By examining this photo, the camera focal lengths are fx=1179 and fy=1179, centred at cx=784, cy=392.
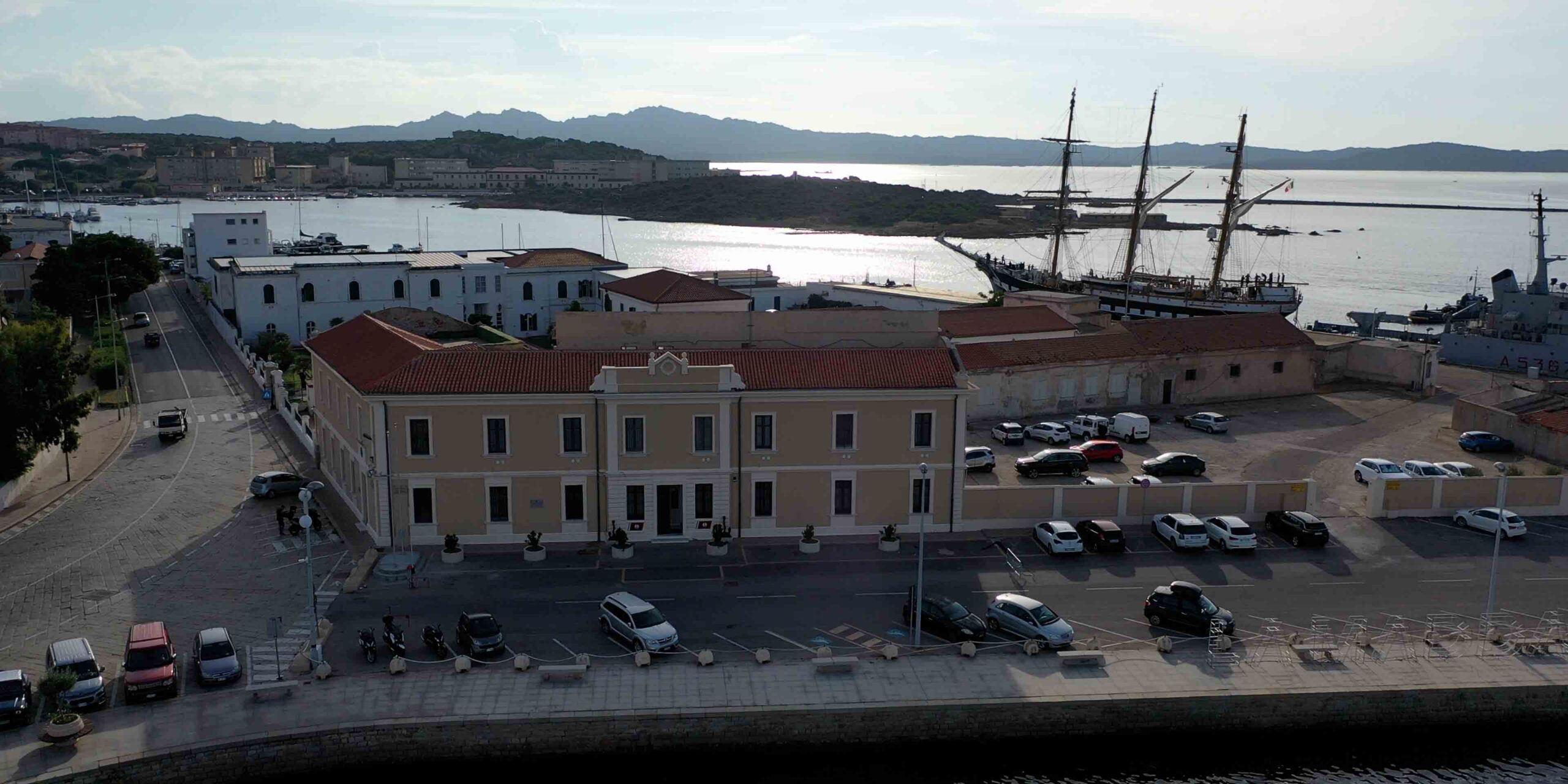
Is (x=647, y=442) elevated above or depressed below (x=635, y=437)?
below

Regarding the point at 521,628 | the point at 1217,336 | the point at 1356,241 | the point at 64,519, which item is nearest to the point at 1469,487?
the point at 1217,336

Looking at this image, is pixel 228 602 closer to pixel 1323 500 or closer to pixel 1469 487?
pixel 1323 500

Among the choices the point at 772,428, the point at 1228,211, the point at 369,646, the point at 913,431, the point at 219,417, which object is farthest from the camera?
the point at 1228,211

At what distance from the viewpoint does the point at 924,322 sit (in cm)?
3678

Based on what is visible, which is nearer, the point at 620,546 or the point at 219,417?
the point at 620,546

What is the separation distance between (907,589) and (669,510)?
686 centimetres

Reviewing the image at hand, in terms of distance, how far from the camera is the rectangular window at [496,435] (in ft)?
98.6

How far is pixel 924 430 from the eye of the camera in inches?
1257

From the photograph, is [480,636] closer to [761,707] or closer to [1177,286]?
[761,707]

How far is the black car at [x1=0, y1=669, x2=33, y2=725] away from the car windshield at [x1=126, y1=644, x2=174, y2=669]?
1596 mm

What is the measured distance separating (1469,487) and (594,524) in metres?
25.6

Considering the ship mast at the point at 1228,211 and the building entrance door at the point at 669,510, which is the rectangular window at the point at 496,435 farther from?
the ship mast at the point at 1228,211

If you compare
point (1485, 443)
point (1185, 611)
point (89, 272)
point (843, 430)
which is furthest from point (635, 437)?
point (89, 272)

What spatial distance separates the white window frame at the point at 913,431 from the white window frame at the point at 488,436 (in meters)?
10.5
